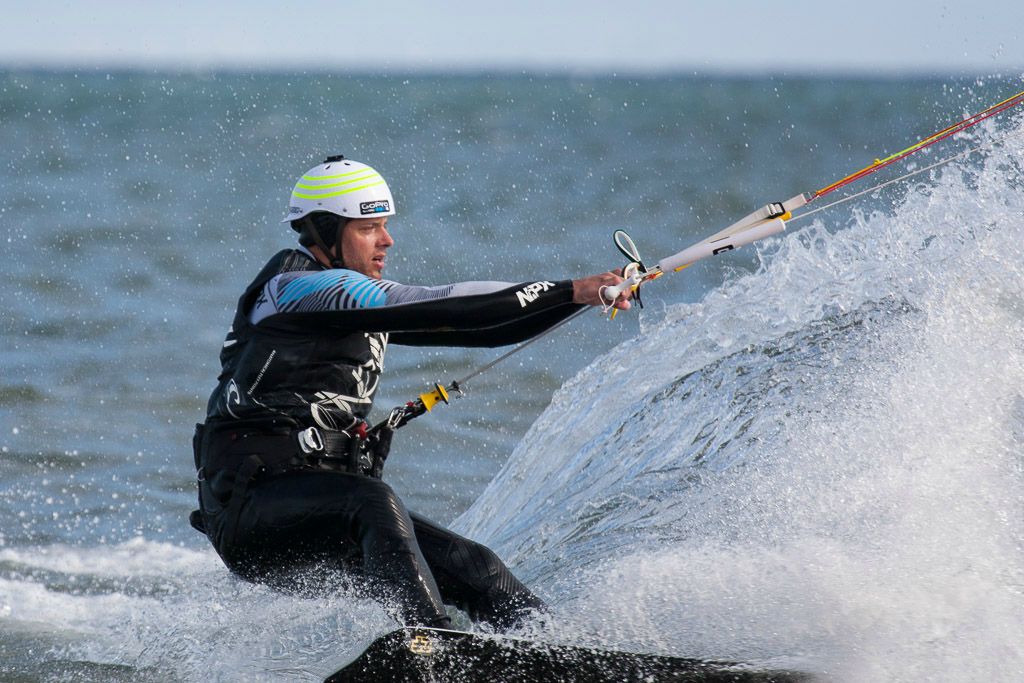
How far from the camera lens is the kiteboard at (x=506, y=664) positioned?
4285 mm

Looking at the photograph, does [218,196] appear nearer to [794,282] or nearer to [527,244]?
[527,244]

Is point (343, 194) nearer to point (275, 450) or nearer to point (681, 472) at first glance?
point (275, 450)

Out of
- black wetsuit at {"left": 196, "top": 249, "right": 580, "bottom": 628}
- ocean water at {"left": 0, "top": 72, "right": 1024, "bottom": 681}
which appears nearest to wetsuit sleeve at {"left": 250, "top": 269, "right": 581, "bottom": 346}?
black wetsuit at {"left": 196, "top": 249, "right": 580, "bottom": 628}

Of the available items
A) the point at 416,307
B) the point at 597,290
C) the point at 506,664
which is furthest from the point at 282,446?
the point at 597,290

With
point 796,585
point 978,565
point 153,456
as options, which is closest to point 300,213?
point 796,585

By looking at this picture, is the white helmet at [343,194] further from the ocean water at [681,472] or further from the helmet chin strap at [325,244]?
the ocean water at [681,472]

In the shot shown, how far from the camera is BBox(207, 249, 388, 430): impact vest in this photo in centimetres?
473

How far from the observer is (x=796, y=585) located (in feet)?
15.8

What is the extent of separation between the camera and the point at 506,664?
436 centimetres

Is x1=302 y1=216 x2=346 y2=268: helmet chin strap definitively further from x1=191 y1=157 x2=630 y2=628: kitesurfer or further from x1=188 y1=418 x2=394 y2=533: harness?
x1=188 y1=418 x2=394 y2=533: harness

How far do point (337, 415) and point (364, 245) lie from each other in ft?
2.12

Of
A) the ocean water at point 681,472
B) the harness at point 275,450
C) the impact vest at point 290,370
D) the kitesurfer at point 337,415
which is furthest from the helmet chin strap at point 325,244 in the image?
the ocean water at point 681,472

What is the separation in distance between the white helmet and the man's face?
3 centimetres

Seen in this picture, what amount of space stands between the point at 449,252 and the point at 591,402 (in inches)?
431
